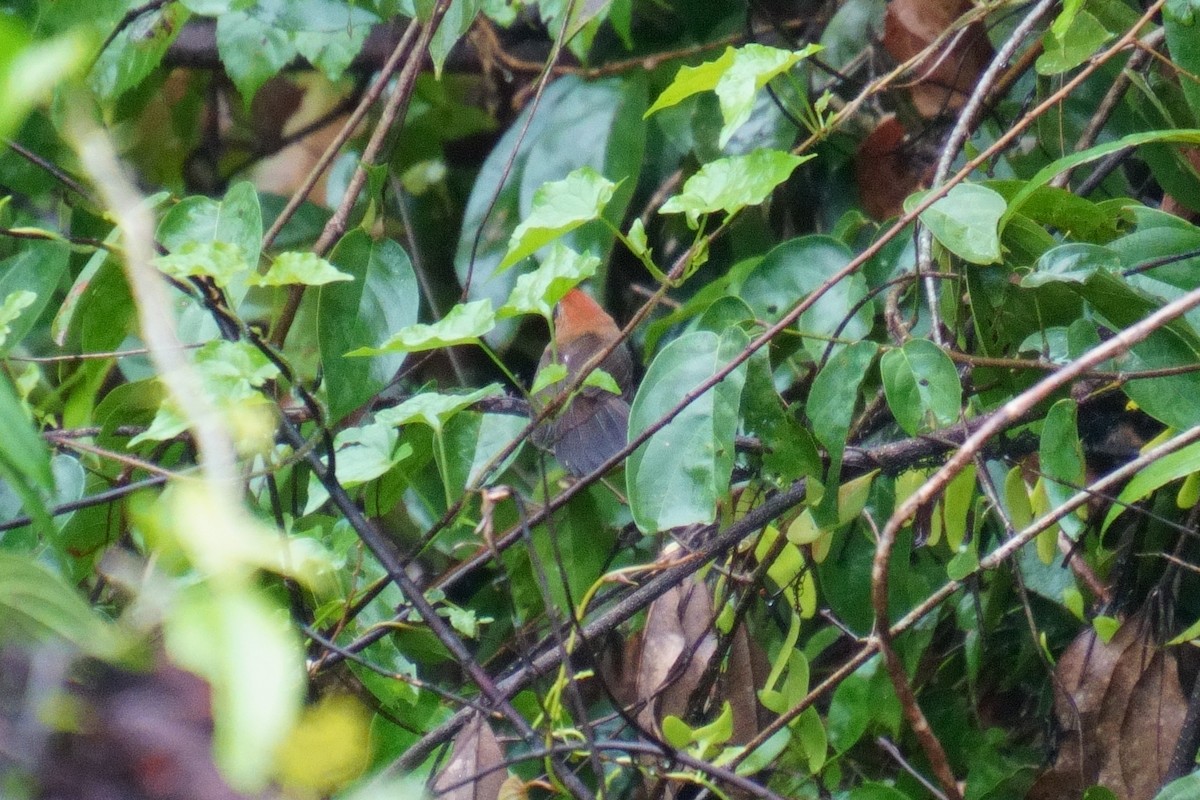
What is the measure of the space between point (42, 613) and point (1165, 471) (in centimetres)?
79

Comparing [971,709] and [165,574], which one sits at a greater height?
[165,574]

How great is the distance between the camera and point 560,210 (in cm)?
94

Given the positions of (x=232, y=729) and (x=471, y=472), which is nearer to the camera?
(x=232, y=729)

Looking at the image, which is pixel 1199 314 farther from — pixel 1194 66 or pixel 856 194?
pixel 856 194

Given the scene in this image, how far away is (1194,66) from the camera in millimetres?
1067

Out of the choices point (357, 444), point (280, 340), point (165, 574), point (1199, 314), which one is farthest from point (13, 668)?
point (1199, 314)

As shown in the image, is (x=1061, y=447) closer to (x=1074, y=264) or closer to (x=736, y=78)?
(x=1074, y=264)

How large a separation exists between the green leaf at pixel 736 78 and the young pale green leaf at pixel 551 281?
0.49 ft

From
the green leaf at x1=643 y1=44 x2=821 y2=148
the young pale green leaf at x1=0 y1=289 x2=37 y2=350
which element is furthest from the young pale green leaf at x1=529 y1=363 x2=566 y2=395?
the young pale green leaf at x1=0 y1=289 x2=37 y2=350

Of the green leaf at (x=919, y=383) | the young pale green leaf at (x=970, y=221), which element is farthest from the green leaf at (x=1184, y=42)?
the green leaf at (x=919, y=383)

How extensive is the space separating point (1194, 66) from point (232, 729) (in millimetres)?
1074

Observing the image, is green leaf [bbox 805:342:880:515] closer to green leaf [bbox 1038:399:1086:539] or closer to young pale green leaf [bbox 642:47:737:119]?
green leaf [bbox 1038:399:1086:539]

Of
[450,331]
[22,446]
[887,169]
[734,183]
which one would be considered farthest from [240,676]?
[887,169]

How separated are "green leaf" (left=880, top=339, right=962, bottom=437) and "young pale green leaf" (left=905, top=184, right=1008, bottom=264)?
0.28ft
